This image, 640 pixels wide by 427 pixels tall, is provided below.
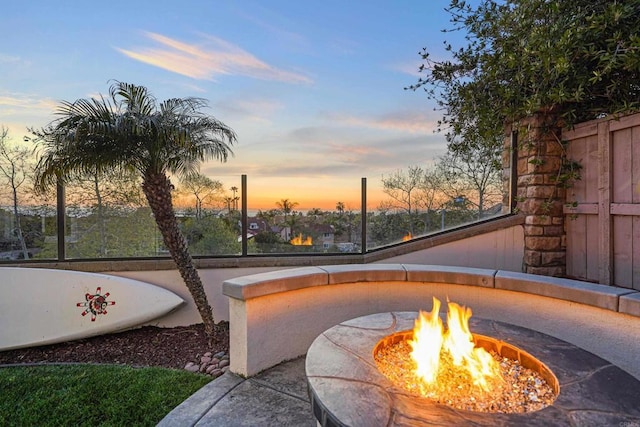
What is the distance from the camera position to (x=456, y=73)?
160 inches

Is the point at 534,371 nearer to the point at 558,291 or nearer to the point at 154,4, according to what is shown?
the point at 558,291

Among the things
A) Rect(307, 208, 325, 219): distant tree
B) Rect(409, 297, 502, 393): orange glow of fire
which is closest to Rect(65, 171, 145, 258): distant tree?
Rect(307, 208, 325, 219): distant tree

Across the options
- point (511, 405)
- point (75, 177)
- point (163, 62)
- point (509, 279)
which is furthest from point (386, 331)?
point (163, 62)

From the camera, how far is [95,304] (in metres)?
3.86

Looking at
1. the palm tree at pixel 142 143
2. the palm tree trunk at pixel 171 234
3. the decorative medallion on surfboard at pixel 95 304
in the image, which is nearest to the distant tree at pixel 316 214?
the palm tree at pixel 142 143

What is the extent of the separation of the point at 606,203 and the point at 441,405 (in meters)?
2.72

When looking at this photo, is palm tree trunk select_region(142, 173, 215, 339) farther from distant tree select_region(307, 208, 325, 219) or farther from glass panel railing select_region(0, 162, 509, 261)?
distant tree select_region(307, 208, 325, 219)

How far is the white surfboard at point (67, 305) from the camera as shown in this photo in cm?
378

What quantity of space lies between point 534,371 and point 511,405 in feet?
1.09

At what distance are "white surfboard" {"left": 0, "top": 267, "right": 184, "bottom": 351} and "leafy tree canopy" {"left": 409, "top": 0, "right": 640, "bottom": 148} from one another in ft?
14.0

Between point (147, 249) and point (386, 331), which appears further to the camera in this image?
point (147, 249)

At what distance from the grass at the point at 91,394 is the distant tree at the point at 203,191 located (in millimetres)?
2025

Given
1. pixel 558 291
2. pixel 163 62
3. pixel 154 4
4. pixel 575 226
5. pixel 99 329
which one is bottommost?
pixel 99 329

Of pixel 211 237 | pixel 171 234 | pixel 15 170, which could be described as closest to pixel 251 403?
pixel 171 234
